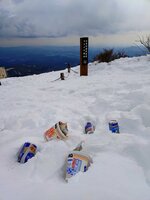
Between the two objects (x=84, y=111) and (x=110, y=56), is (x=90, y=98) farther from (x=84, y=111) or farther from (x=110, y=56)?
(x=110, y=56)

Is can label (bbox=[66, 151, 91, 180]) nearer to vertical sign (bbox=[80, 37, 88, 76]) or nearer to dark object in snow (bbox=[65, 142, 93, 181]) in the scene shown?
dark object in snow (bbox=[65, 142, 93, 181])

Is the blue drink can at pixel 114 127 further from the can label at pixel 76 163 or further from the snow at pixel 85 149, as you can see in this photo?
the can label at pixel 76 163

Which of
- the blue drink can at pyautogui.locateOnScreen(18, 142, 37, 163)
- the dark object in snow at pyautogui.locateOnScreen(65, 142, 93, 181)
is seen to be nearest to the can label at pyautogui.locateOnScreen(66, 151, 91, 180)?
the dark object in snow at pyautogui.locateOnScreen(65, 142, 93, 181)

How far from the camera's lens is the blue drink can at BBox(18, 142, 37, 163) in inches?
101

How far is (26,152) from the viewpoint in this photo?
2613 millimetres

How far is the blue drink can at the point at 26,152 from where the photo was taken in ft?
8.43

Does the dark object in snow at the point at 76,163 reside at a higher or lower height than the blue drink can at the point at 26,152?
higher

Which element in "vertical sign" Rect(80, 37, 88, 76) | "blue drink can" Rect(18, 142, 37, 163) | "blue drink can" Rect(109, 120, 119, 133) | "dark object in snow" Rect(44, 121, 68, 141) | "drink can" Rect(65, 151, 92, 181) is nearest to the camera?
"drink can" Rect(65, 151, 92, 181)

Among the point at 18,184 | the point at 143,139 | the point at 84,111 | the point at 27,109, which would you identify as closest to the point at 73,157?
the point at 18,184

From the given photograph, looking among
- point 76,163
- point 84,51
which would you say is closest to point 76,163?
point 76,163

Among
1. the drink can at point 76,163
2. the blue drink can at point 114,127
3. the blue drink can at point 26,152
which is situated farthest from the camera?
the blue drink can at point 114,127

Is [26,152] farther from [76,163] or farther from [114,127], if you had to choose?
[114,127]

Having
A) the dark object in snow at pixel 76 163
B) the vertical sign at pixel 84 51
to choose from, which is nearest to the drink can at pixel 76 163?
the dark object in snow at pixel 76 163

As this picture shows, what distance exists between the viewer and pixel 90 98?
16.4ft
